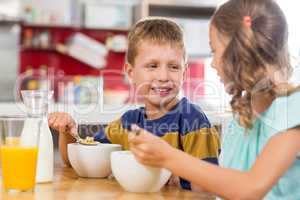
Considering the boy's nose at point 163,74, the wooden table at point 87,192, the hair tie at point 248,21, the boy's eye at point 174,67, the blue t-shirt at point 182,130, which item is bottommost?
the wooden table at point 87,192

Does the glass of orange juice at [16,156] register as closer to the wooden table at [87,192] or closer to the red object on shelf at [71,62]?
the wooden table at [87,192]

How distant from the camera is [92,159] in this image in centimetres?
136

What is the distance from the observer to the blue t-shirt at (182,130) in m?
1.46

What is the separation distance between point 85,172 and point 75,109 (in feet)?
3.67

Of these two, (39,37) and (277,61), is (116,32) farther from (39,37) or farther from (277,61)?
(277,61)

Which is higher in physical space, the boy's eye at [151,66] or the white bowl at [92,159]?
the boy's eye at [151,66]

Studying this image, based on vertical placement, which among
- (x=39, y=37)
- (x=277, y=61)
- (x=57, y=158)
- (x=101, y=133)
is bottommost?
(x=57, y=158)

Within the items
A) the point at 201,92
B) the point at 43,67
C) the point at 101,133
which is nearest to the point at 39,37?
the point at 43,67

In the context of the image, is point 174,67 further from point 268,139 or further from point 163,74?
point 268,139

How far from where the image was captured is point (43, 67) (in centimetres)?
529

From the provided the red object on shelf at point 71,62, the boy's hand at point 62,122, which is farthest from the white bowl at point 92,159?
the red object on shelf at point 71,62

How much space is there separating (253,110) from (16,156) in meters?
0.55

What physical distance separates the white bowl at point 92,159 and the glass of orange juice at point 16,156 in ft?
0.68

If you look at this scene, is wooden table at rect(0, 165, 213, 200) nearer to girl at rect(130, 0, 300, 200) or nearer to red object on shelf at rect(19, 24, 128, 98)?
girl at rect(130, 0, 300, 200)
